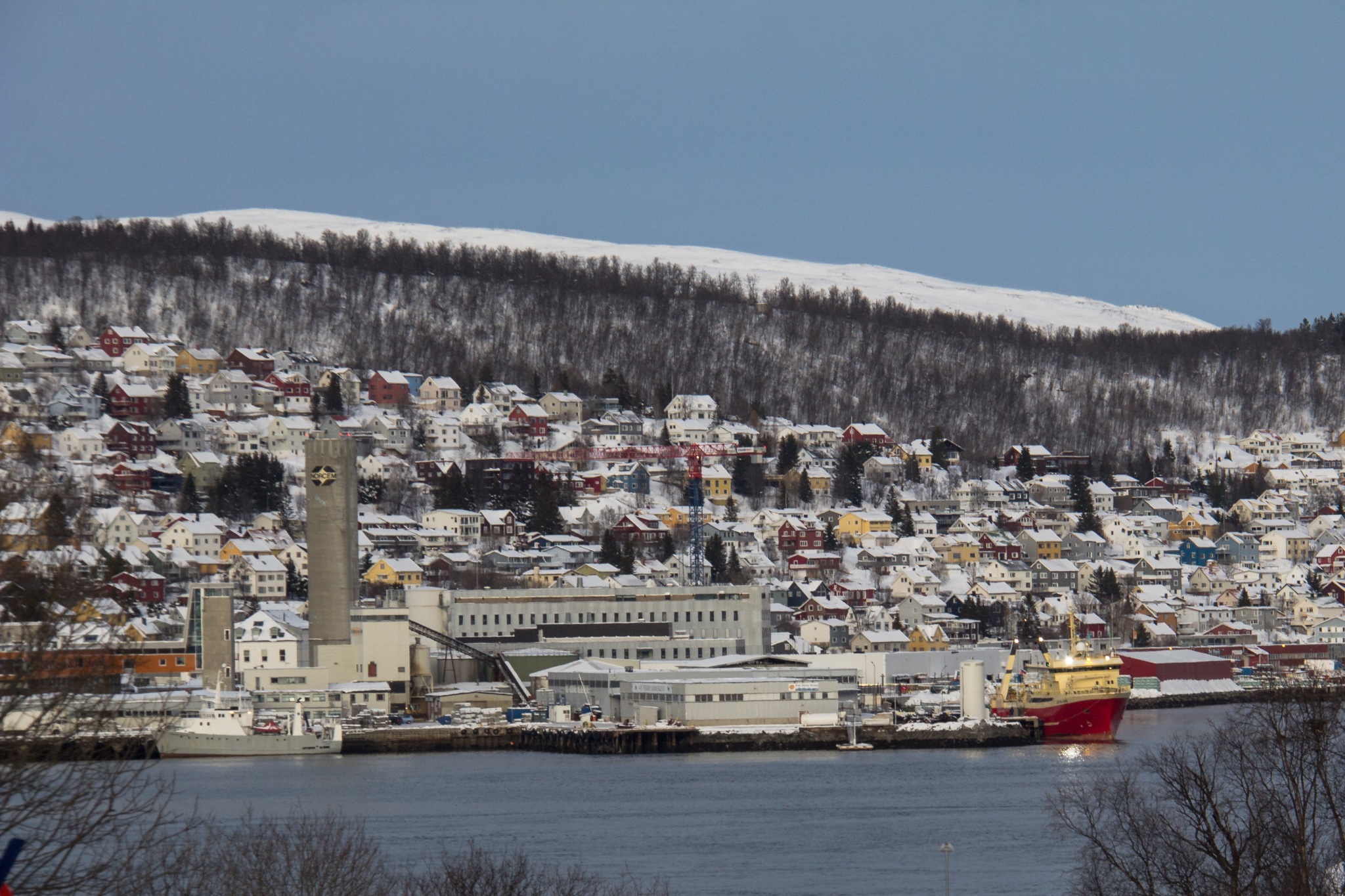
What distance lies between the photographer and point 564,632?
199 ft

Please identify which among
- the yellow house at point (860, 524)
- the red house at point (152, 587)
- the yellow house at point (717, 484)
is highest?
the yellow house at point (717, 484)

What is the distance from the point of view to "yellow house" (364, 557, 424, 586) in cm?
7688

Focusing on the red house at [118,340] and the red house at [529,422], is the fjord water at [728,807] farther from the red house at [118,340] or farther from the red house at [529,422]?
the red house at [118,340]

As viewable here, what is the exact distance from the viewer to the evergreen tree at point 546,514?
85.8 meters

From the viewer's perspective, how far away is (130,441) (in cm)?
9244

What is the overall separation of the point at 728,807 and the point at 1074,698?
67.3 feet

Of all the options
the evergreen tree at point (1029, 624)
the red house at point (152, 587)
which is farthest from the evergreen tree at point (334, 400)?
the evergreen tree at point (1029, 624)

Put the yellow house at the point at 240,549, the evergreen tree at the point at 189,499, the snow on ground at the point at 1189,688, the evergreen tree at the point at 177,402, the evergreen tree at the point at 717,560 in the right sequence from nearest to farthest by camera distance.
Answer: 1. the snow on ground at the point at 1189,688
2. the yellow house at the point at 240,549
3. the evergreen tree at the point at 717,560
4. the evergreen tree at the point at 189,499
5. the evergreen tree at the point at 177,402

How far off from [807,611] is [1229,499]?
135 feet

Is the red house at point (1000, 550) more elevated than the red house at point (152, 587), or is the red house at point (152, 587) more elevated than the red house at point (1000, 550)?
the red house at point (1000, 550)

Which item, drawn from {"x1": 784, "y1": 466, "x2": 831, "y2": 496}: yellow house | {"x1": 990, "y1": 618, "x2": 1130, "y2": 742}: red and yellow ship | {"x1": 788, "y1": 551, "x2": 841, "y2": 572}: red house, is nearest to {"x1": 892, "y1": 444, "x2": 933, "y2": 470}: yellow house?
{"x1": 784, "y1": 466, "x2": 831, "y2": 496}: yellow house

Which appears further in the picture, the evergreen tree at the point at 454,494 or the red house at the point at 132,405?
the red house at the point at 132,405

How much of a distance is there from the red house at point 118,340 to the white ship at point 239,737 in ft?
203

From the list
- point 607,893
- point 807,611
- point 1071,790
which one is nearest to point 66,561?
point 607,893
